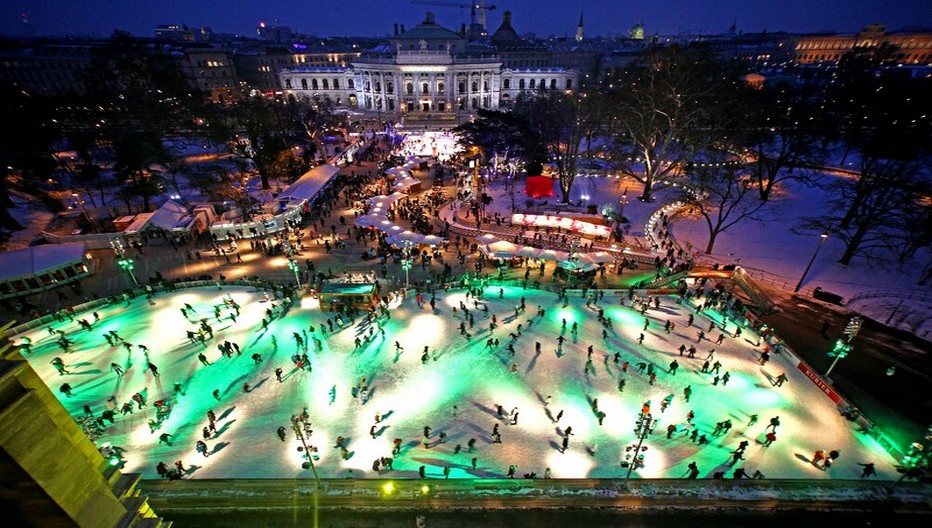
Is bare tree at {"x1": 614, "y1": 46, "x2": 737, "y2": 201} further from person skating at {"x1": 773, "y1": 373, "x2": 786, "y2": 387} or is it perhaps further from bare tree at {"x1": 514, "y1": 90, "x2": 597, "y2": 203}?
person skating at {"x1": 773, "y1": 373, "x2": 786, "y2": 387}

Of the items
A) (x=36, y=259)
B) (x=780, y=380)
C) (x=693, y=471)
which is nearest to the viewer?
(x=693, y=471)

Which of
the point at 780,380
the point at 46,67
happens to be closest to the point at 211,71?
the point at 46,67

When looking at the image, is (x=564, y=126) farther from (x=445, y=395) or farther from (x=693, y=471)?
(x=693, y=471)

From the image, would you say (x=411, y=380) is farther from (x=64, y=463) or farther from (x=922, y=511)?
(x=922, y=511)

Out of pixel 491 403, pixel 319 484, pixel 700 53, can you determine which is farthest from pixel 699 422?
pixel 700 53

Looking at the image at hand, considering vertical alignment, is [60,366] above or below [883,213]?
below

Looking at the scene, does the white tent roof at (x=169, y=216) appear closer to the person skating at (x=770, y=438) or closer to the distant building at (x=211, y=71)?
the person skating at (x=770, y=438)
